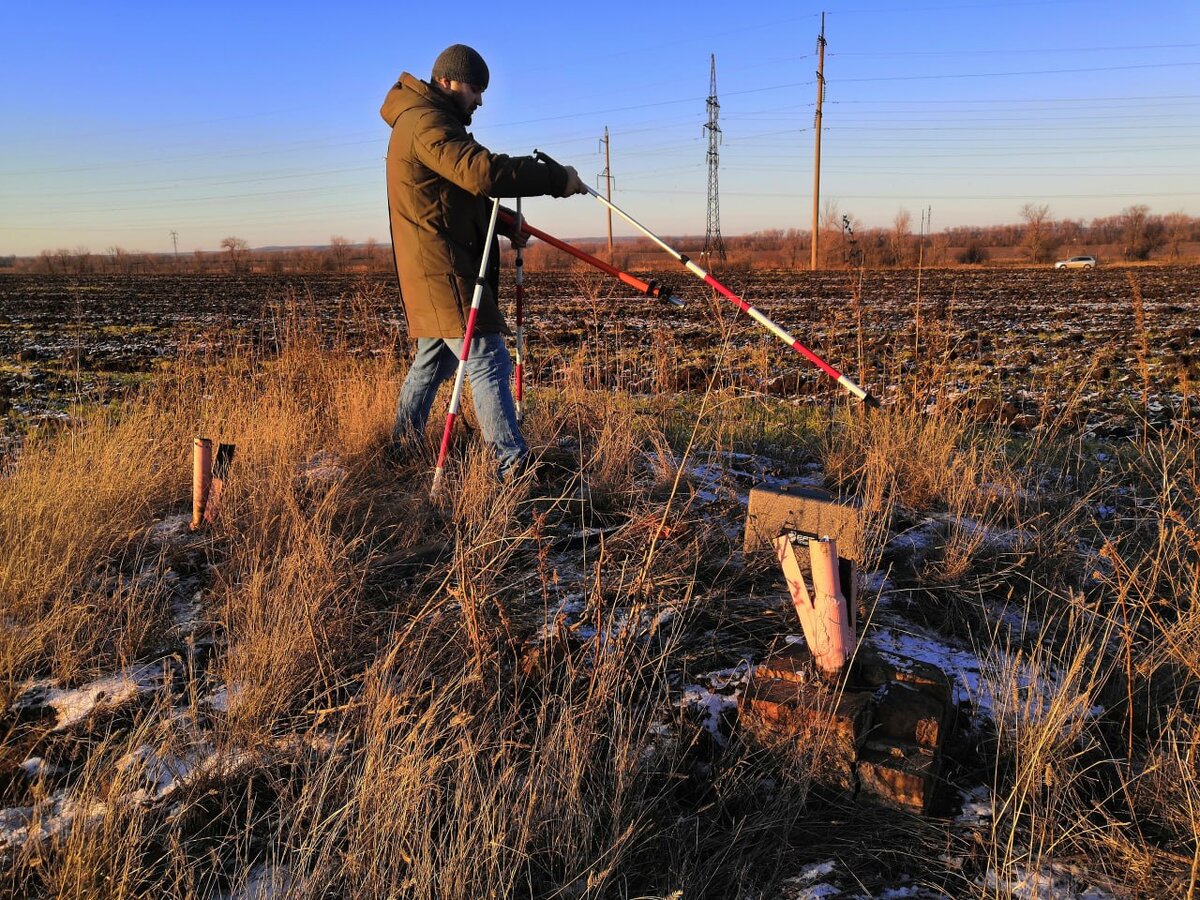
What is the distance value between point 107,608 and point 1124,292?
83.4ft

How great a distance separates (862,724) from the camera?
7.00 ft

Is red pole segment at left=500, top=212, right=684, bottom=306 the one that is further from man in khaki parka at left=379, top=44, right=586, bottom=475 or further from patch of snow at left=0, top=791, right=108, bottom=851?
patch of snow at left=0, top=791, right=108, bottom=851

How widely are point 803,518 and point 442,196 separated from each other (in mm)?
2286

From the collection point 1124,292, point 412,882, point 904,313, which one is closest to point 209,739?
point 412,882

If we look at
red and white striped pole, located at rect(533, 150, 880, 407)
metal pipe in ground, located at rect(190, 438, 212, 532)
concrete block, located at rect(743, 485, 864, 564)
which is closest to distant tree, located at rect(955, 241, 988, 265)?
red and white striped pole, located at rect(533, 150, 880, 407)

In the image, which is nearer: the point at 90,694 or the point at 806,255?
the point at 90,694

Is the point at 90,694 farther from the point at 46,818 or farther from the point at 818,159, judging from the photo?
the point at 818,159

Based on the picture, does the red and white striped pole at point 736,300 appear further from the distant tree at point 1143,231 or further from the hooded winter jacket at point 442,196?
the distant tree at point 1143,231

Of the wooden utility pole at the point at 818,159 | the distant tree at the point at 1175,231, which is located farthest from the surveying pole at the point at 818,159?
the distant tree at the point at 1175,231

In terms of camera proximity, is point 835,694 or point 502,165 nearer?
point 835,694

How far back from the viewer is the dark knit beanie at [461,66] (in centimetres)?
364

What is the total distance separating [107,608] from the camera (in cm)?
280

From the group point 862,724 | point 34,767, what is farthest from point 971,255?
point 34,767

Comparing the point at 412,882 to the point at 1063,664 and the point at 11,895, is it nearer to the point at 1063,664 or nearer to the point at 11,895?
the point at 11,895
